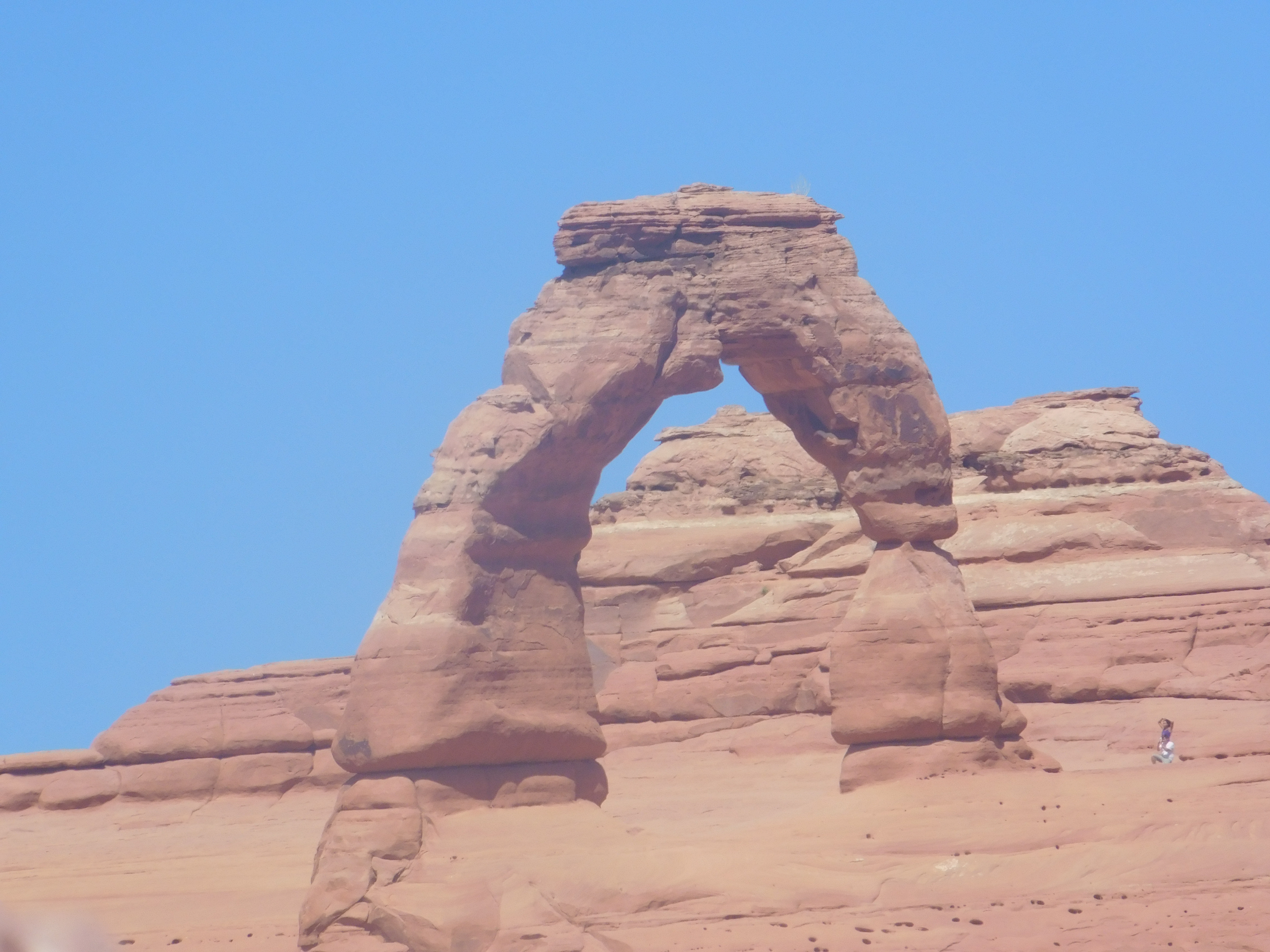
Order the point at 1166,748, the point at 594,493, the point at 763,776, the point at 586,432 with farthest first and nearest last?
the point at 763,776, the point at 1166,748, the point at 594,493, the point at 586,432

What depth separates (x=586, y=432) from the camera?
1563 centimetres

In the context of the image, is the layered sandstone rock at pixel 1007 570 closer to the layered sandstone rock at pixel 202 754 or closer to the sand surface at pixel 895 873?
the layered sandstone rock at pixel 202 754

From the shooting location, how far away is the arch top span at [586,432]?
48.8ft

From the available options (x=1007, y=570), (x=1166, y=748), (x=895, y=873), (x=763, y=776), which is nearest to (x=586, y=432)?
(x=895, y=873)

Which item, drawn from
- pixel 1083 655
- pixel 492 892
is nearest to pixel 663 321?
pixel 492 892

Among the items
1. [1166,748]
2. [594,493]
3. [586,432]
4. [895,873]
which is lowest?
[895,873]

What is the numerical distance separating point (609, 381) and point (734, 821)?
6.23 meters

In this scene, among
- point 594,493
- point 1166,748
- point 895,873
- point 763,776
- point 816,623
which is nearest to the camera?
point 895,873

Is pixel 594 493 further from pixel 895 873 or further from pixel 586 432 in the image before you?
pixel 895 873

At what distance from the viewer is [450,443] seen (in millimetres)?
15531

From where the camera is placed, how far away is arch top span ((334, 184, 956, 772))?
48.8ft

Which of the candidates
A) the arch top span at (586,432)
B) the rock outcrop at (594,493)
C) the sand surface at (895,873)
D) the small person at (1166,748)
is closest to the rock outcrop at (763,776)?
the sand surface at (895,873)

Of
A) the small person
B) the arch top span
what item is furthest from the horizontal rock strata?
the arch top span

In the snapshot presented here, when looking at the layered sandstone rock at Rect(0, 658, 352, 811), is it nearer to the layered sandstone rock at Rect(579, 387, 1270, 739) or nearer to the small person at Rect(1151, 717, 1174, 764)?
the layered sandstone rock at Rect(579, 387, 1270, 739)
